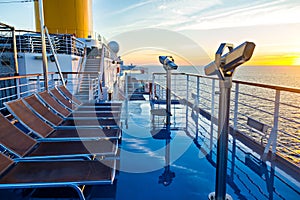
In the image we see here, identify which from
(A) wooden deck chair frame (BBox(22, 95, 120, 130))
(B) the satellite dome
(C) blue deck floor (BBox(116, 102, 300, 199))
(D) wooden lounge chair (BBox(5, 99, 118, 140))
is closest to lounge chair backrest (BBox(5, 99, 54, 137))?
(D) wooden lounge chair (BBox(5, 99, 118, 140))

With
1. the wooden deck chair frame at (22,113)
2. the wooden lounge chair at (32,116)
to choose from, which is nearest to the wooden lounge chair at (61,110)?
the wooden lounge chair at (32,116)

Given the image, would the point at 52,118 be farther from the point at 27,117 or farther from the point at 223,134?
the point at 223,134

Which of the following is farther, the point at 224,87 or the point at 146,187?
the point at 146,187

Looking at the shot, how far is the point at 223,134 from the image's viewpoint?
51.1 inches

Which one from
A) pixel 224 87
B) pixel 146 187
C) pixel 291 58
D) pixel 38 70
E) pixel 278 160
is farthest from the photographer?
pixel 38 70

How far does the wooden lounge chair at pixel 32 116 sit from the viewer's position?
2.07 meters

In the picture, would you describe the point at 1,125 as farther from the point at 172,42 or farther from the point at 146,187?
the point at 172,42

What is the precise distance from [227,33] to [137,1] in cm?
352

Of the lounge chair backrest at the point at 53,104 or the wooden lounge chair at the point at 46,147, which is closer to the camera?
the wooden lounge chair at the point at 46,147

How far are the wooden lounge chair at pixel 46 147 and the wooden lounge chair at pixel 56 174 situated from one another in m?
0.12

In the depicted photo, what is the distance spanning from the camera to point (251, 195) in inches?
60.3

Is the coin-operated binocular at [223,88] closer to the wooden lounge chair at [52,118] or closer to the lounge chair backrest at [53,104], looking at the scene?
the wooden lounge chair at [52,118]

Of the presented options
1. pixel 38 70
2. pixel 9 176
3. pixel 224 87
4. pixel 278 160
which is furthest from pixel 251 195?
pixel 38 70

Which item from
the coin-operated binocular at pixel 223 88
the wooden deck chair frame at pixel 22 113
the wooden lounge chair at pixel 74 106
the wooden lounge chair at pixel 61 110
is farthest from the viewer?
the wooden lounge chair at pixel 74 106
